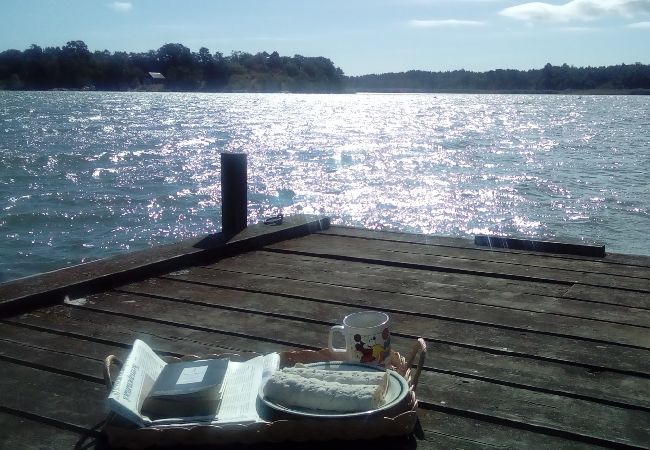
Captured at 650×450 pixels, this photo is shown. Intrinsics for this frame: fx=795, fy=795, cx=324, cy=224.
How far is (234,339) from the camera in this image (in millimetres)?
3137

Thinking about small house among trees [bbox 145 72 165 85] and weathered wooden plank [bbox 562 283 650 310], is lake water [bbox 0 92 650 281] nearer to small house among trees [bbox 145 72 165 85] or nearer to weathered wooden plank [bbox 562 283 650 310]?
weathered wooden plank [bbox 562 283 650 310]

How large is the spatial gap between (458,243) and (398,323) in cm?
190

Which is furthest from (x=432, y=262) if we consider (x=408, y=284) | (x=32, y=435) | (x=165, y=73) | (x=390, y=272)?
(x=165, y=73)

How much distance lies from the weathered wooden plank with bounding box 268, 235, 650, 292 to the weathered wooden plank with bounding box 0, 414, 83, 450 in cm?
257

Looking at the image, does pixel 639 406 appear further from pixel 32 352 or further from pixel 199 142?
pixel 199 142

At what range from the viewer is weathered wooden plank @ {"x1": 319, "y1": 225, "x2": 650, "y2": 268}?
15.3ft

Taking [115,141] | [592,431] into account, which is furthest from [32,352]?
[115,141]

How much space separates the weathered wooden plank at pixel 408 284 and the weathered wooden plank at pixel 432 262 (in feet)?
0.49

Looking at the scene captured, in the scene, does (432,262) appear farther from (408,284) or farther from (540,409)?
(540,409)

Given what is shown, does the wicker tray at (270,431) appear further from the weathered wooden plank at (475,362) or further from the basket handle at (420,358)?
the weathered wooden plank at (475,362)

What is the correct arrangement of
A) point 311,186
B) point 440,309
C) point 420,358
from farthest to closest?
point 311,186 → point 440,309 → point 420,358

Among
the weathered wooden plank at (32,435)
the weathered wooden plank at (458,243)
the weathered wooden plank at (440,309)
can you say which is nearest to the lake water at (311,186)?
the weathered wooden plank at (458,243)

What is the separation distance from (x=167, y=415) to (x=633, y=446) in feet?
4.23

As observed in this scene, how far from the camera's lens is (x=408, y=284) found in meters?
4.10
